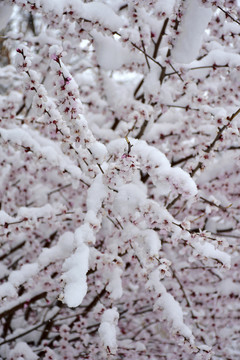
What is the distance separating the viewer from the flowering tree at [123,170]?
1.90m

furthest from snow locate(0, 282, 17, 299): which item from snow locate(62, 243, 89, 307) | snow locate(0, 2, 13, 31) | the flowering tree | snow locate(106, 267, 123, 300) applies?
snow locate(0, 2, 13, 31)

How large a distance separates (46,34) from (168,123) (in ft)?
5.63

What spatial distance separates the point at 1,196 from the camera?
3.89 metres

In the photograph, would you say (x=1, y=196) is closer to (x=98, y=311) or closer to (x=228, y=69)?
(x=98, y=311)

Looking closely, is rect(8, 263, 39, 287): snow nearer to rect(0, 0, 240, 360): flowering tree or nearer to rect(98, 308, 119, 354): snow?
rect(0, 0, 240, 360): flowering tree

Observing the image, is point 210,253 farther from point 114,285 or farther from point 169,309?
point 114,285

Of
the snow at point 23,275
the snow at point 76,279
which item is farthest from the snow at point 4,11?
the snow at point 23,275

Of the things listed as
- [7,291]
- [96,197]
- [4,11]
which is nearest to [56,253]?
[7,291]

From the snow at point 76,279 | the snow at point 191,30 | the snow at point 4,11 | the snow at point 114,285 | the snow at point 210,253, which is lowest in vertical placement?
the snow at point 76,279

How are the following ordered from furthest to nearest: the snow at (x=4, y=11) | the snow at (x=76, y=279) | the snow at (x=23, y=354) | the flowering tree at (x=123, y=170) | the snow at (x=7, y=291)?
the snow at (x=23, y=354), the snow at (x=7, y=291), the snow at (x=4, y=11), the flowering tree at (x=123, y=170), the snow at (x=76, y=279)

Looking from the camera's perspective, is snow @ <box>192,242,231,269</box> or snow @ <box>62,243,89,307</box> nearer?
snow @ <box>62,243,89,307</box>

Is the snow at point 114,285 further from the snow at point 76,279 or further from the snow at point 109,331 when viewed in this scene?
the snow at point 76,279

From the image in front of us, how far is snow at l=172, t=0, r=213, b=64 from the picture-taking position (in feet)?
6.31

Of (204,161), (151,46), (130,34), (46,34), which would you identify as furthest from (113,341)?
(46,34)
